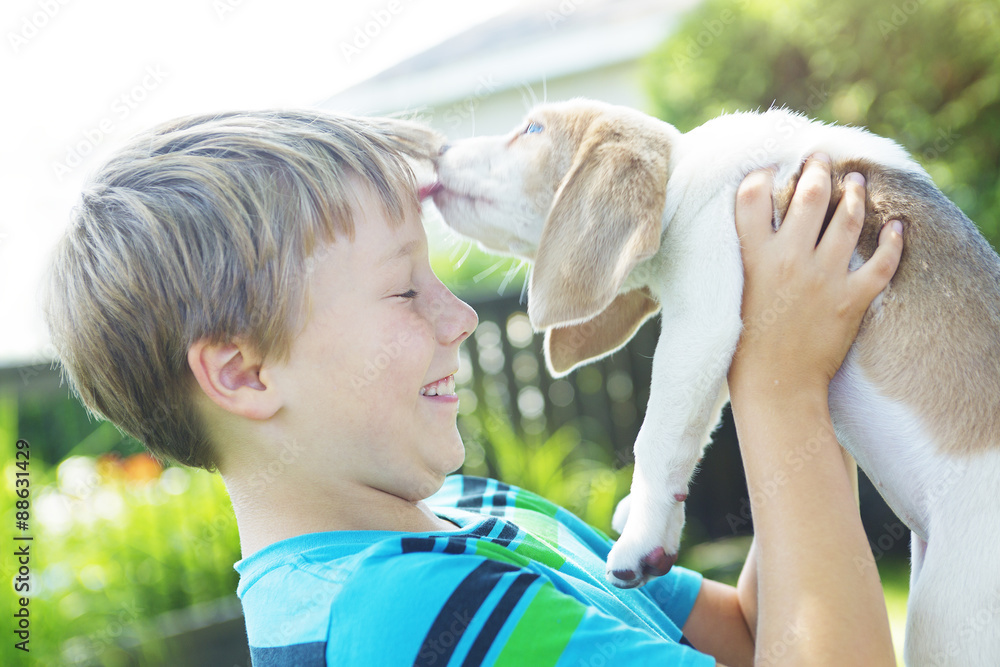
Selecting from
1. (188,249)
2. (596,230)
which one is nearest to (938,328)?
(596,230)

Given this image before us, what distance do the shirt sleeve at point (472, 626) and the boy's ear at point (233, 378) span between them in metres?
0.39

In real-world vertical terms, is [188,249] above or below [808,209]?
above

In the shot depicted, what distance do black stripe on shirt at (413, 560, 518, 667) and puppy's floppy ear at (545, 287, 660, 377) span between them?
0.88 meters

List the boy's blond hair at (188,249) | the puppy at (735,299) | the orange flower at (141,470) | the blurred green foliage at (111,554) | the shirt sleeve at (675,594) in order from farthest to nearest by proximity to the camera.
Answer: the orange flower at (141,470) → the blurred green foliage at (111,554) → the shirt sleeve at (675,594) → the puppy at (735,299) → the boy's blond hair at (188,249)

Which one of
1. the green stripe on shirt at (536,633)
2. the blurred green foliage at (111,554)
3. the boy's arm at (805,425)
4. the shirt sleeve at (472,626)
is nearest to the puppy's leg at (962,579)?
the boy's arm at (805,425)

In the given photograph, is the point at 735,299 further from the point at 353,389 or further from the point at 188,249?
the point at 188,249

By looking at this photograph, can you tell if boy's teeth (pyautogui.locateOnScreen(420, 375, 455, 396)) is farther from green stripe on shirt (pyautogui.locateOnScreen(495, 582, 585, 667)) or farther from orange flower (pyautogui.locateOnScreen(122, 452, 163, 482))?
orange flower (pyautogui.locateOnScreen(122, 452, 163, 482))

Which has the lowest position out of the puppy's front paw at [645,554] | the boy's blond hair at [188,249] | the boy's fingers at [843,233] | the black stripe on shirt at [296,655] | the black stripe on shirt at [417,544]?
the puppy's front paw at [645,554]

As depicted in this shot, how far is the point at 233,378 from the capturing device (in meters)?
1.42

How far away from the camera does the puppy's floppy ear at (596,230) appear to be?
65.1 inches

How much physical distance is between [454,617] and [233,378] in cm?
59

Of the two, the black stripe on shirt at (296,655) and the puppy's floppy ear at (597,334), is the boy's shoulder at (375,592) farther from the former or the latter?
the puppy's floppy ear at (597,334)

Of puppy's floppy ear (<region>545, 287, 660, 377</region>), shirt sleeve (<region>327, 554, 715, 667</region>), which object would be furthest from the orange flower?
shirt sleeve (<region>327, 554, 715, 667</region>)

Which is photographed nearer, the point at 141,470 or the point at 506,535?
the point at 506,535
